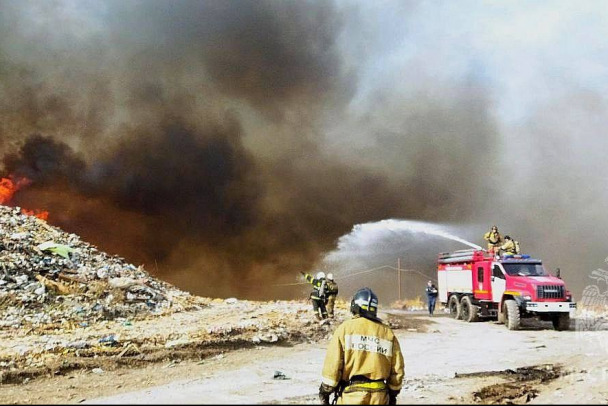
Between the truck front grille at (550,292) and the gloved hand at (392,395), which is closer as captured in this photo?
the gloved hand at (392,395)

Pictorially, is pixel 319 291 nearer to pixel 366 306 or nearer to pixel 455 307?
pixel 455 307

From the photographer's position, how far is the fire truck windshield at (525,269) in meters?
16.9

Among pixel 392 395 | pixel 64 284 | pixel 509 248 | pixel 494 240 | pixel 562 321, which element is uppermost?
pixel 494 240

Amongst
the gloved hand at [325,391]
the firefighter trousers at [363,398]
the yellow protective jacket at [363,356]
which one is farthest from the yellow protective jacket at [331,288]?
the firefighter trousers at [363,398]

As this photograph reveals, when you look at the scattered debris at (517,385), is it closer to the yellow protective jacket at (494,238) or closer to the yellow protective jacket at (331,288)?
the yellow protective jacket at (331,288)

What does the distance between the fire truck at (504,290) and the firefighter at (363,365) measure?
12117 millimetres

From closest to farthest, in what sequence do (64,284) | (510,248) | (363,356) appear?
(363,356)
(64,284)
(510,248)

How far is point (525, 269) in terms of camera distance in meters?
17.0

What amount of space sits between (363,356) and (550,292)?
504 inches

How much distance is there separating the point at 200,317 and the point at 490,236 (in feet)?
33.9

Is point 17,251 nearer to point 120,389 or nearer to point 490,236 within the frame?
point 120,389

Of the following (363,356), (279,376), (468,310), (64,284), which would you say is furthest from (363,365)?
(468,310)

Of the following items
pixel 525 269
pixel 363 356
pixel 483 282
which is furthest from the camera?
pixel 483 282

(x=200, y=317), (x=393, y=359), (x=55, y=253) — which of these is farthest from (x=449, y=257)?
(x=393, y=359)
